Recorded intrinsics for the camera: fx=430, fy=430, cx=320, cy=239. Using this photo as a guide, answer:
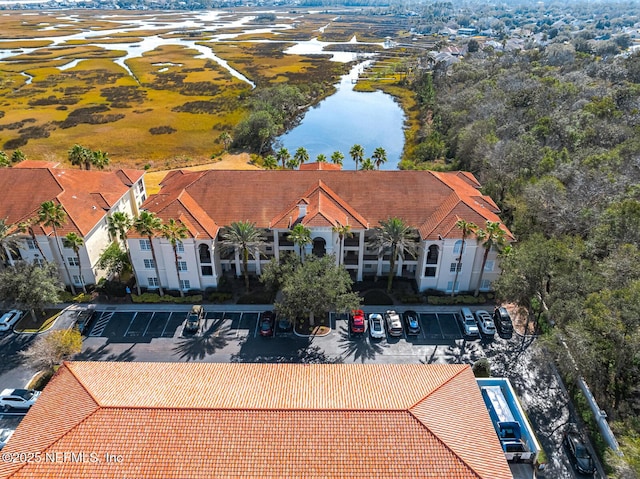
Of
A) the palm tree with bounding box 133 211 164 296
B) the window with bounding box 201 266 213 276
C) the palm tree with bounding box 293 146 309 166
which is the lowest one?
the window with bounding box 201 266 213 276

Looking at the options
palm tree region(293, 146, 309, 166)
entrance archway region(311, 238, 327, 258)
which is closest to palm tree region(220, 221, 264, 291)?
entrance archway region(311, 238, 327, 258)

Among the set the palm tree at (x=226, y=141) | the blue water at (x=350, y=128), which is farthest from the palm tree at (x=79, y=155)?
the blue water at (x=350, y=128)

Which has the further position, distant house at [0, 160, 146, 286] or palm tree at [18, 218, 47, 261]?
distant house at [0, 160, 146, 286]

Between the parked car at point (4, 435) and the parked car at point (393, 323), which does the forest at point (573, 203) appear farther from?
the parked car at point (4, 435)

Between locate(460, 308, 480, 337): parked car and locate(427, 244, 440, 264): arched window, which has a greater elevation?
locate(427, 244, 440, 264): arched window

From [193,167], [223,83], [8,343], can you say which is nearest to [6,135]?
[193,167]

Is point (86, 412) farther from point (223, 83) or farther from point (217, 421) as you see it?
point (223, 83)

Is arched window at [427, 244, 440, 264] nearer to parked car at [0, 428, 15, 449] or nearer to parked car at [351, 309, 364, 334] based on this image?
parked car at [351, 309, 364, 334]

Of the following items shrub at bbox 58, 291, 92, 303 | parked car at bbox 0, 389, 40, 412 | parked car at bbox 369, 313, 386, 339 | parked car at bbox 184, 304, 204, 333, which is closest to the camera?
parked car at bbox 0, 389, 40, 412
